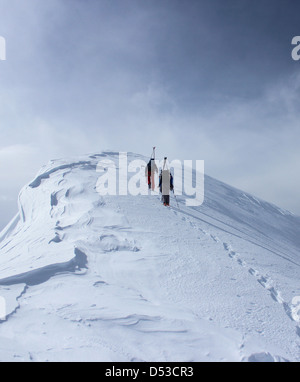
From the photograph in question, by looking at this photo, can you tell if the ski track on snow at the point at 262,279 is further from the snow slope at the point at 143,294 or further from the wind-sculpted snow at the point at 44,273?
the wind-sculpted snow at the point at 44,273

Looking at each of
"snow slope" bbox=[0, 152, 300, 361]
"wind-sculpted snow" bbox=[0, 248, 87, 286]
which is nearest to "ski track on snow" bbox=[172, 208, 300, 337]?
"snow slope" bbox=[0, 152, 300, 361]

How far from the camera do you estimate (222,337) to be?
15.3 feet

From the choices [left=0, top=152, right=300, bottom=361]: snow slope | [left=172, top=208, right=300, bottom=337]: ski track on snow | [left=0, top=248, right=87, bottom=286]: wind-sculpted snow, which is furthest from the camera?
[left=0, top=248, right=87, bottom=286]: wind-sculpted snow

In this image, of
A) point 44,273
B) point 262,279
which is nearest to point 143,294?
point 44,273

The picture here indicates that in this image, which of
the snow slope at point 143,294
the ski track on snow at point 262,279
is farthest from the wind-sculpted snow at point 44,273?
the ski track on snow at point 262,279

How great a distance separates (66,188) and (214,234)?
912 centimetres

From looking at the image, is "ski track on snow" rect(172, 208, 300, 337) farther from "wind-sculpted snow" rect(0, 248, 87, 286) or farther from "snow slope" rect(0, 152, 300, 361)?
"wind-sculpted snow" rect(0, 248, 87, 286)

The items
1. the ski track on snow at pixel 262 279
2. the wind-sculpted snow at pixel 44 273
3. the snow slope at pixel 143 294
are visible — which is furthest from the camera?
the wind-sculpted snow at pixel 44 273

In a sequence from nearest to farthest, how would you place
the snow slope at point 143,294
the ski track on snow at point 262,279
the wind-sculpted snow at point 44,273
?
the snow slope at point 143,294 → the ski track on snow at point 262,279 → the wind-sculpted snow at point 44,273

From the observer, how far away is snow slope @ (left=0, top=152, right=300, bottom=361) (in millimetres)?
4430

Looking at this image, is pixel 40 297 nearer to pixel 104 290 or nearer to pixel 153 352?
pixel 104 290

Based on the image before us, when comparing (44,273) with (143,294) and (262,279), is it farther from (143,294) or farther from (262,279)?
(262,279)

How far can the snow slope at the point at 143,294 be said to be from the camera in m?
4.43

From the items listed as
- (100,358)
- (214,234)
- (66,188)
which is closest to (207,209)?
(214,234)
